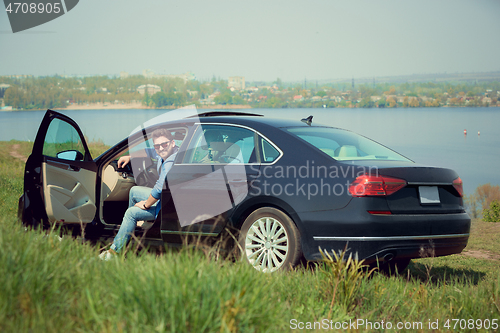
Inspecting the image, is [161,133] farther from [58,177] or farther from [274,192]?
[274,192]

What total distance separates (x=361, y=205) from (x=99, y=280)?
2.32 metres

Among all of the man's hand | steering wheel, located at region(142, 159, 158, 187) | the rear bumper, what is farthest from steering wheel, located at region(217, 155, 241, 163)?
the man's hand

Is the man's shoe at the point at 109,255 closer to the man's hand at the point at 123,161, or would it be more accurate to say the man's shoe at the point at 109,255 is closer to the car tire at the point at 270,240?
the car tire at the point at 270,240

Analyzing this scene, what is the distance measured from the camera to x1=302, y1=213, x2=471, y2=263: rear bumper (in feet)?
13.3

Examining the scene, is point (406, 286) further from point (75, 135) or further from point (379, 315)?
point (75, 135)

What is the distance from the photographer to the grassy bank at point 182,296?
7.99 feet

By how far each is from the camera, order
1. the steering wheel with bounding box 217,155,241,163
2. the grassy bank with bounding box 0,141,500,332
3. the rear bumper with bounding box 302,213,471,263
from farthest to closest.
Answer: the steering wheel with bounding box 217,155,241,163 → the rear bumper with bounding box 302,213,471,263 → the grassy bank with bounding box 0,141,500,332

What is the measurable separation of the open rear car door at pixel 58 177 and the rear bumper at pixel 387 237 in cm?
295

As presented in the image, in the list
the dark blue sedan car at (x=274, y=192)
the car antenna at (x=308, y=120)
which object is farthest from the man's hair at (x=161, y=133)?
the car antenna at (x=308, y=120)

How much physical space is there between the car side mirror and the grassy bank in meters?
2.22

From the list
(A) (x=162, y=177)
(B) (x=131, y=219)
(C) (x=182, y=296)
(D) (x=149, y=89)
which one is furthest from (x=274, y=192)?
(D) (x=149, y=89)

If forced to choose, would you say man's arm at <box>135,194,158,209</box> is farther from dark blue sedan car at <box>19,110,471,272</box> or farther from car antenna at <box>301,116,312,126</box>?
car antenna at <box>301,116,312,126</box>

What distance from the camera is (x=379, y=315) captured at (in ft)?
11.6

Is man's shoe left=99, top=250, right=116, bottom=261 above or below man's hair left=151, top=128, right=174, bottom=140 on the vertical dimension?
below
